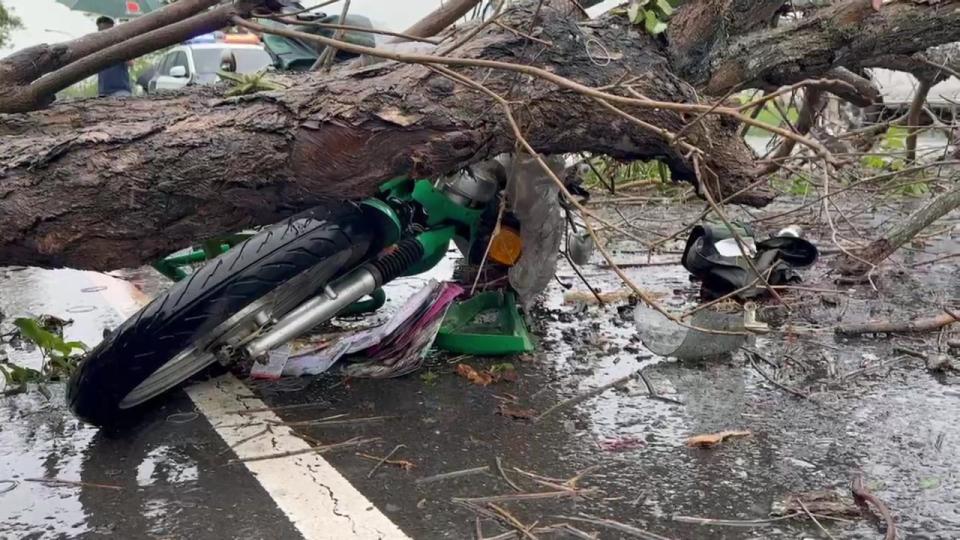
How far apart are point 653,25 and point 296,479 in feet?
6.12

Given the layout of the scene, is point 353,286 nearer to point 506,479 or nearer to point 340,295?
point 340,295

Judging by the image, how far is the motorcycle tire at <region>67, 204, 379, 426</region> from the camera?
2.82 m

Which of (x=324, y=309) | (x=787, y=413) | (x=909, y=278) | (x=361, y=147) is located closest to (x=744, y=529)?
(x=787, y=413)

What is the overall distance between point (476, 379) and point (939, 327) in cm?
215

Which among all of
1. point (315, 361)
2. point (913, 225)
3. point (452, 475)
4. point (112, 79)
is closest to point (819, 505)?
point (452, 475)

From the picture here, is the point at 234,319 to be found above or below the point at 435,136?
below

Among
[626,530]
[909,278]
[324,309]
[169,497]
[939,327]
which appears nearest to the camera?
[626,530]

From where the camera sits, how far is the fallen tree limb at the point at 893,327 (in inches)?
153

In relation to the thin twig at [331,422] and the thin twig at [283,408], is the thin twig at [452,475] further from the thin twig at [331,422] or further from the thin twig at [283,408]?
the thin twig at [283,408]

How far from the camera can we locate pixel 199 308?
285 cm

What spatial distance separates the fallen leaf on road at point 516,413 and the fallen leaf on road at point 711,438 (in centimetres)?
56

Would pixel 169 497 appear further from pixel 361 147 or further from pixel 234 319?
pixel 361 147

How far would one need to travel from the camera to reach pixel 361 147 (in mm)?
2467

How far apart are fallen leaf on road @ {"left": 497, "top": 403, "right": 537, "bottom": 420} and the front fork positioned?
0.73 meters
